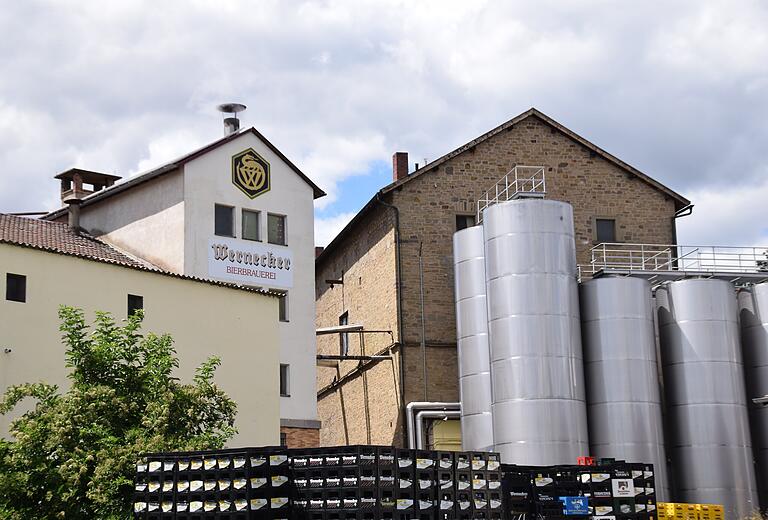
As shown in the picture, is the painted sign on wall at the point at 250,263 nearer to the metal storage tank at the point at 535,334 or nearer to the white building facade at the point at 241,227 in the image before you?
the white building facade at the point at 241,227

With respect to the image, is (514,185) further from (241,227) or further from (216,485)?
(216,485)

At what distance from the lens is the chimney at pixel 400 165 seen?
40562 millimetres

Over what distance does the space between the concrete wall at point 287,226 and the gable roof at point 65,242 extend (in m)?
1.98

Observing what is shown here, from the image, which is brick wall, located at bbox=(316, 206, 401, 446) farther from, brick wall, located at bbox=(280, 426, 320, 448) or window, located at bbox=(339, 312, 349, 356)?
brick wall, located at bbox=(280, 426, 320, 448)

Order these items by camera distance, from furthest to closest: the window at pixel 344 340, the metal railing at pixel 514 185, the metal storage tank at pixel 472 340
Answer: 1. the window at pixel 344 340
2. the metal railing at pixel 514 185
3. the metal storage tank at pixel 472 340

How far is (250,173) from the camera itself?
3684cm

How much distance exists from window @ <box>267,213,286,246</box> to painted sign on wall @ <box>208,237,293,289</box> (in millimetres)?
284

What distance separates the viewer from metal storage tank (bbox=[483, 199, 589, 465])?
30.6 m

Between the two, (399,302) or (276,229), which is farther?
(276,229)

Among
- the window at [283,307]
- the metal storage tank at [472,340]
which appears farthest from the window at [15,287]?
the metal storage tank at [472,340]

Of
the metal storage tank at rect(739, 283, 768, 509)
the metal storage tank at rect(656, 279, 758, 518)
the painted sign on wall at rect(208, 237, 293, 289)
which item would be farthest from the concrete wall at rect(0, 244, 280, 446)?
the metal storage tank at rect(739, 283, 768, 509)

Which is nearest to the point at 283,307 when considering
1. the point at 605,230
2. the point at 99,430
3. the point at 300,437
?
the point at 300,437

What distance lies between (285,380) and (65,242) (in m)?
7.65

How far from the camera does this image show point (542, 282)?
3161 centimetres
